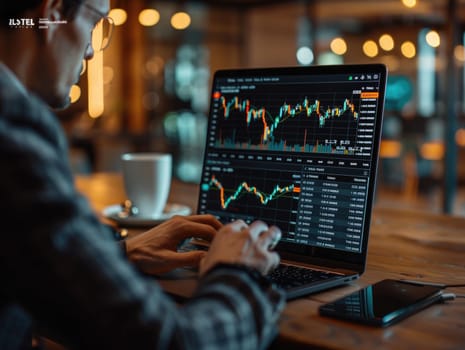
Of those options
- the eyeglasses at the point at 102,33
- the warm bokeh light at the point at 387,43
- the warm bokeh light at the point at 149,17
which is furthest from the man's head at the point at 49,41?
the warm bokeh light at the point at 387,43

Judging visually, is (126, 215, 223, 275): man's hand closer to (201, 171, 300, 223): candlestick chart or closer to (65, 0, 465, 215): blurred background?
(201, 171, 300, 223): candlestick chart

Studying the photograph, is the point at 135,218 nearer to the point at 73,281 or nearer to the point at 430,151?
the point at 73,281

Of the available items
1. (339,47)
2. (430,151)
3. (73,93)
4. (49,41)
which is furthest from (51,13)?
(339,47)

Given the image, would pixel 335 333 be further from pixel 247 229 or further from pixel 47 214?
pixel 47 214

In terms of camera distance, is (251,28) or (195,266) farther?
(251,28)

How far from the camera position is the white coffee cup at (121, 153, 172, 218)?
1.58m

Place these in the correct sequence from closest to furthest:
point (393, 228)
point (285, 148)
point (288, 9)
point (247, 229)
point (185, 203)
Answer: point (247, 229) → point (285, 148) → point (393, 228) → point (185, 203) → point (288, 9)

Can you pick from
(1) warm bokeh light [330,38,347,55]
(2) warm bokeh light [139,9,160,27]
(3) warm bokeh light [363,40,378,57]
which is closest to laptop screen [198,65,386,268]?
(2) warm bokeh light [139,9,160,27]

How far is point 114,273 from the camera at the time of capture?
625mm

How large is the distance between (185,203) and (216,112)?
2.12 feet

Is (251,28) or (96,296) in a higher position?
(251,28)

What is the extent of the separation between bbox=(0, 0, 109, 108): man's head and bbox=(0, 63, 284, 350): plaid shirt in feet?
0.66

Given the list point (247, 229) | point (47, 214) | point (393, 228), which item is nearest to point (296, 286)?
point (247, 229)

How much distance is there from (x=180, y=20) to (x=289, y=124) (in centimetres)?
682
